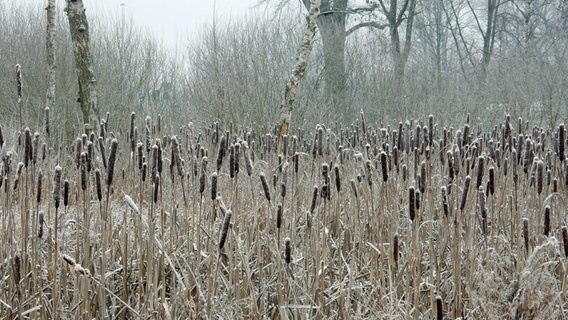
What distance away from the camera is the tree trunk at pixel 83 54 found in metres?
7.37

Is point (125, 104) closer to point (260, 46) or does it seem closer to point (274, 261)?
point (260, 46)

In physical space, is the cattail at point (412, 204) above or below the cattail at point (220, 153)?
below

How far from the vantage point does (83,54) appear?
24.7 ft

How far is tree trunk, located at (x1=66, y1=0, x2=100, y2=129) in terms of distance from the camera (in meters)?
7.37

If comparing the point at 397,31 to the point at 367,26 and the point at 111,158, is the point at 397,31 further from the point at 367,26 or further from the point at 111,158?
the point at 111,158

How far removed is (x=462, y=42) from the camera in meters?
24.3

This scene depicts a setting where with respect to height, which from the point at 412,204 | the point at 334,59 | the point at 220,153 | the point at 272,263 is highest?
the point at 334,59

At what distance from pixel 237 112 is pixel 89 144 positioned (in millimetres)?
7683

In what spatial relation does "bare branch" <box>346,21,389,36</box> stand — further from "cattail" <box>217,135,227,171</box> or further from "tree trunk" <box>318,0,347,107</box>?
"cattail" <box>217,135,227,171</box>

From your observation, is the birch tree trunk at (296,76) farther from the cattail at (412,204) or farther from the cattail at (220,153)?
the cattail at (412,204)

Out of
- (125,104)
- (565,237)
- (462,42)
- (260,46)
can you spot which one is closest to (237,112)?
(260,46)

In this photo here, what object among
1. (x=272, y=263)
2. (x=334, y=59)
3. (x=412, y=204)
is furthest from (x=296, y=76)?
(x=334, y=59)

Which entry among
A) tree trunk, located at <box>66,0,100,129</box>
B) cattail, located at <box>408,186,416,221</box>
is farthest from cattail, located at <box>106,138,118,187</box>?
tree trunk, located at <box>66,0,100,129</box>

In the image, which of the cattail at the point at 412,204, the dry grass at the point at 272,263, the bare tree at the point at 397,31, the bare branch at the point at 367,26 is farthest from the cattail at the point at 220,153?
the bare branch at the point at 367,26
